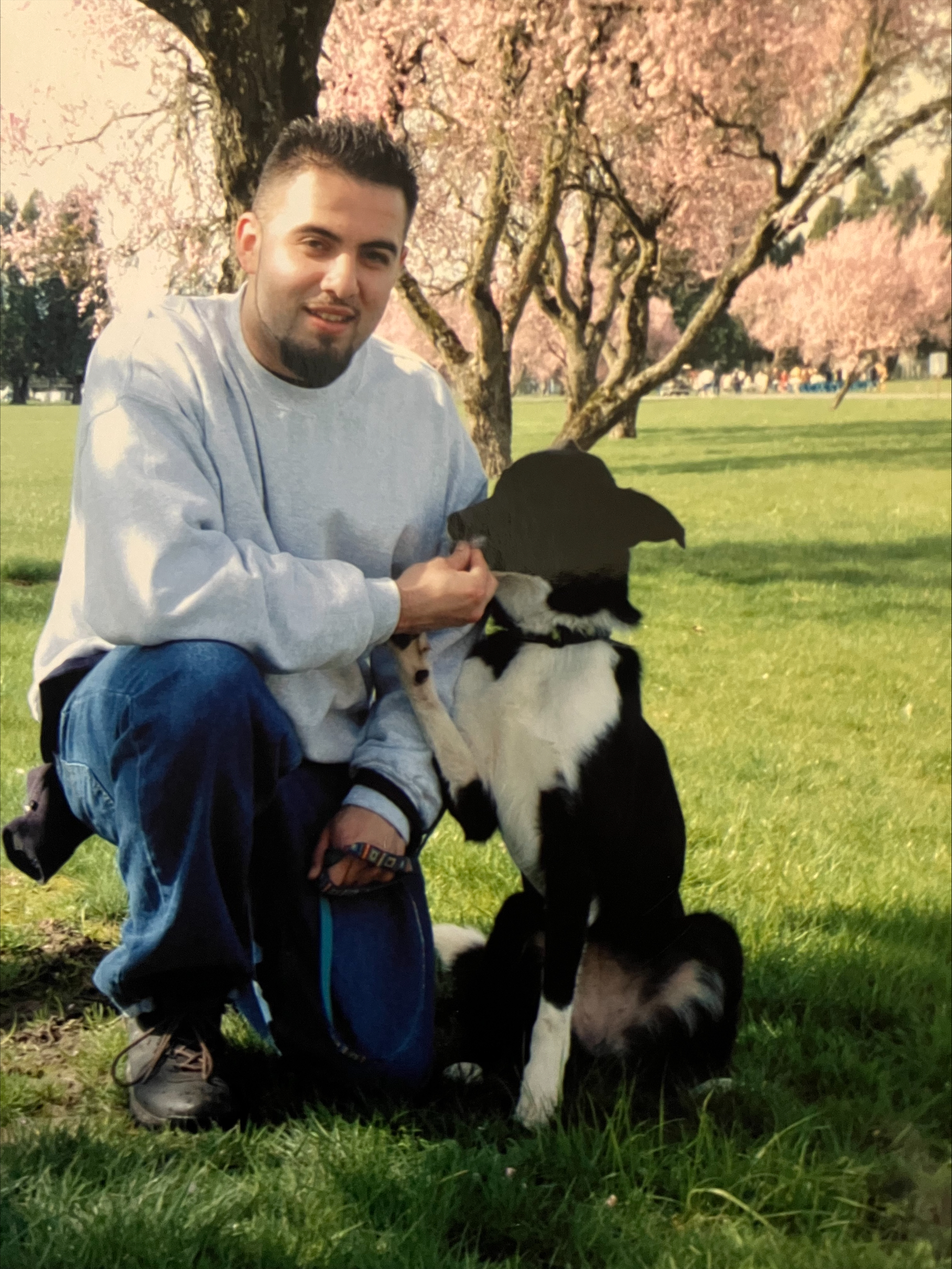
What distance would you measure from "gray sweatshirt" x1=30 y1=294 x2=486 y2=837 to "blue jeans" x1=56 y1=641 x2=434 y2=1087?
3.4 inches

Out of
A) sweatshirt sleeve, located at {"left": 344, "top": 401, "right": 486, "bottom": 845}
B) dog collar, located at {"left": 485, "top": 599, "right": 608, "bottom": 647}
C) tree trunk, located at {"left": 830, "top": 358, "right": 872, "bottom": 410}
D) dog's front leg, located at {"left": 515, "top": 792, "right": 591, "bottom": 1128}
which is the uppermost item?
tree trunk, located at {"left": 830, "top": 358, "right": 872, "bottom": 410}

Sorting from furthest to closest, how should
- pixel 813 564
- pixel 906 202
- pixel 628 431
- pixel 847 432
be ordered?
pixel 847 432
pixel 628 431
pixel 813 564
pixel 906 202

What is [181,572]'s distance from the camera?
6.67ft

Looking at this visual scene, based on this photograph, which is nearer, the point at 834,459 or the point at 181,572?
the point at 181,572

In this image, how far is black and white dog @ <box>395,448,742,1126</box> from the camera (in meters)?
2.18

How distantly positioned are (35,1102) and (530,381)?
220 inches

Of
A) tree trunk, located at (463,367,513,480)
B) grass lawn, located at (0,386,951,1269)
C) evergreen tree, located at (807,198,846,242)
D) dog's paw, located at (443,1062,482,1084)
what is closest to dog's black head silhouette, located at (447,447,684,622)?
grass lawn, located at (0,386,951,1269)

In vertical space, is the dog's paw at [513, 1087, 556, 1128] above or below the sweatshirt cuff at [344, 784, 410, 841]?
below

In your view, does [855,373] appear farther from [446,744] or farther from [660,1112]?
[660,1112]

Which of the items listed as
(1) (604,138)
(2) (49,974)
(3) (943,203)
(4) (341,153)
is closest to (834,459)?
(3) (943,203)

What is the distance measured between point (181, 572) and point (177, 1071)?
3.09 feet

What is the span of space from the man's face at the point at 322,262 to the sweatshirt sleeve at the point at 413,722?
350mm

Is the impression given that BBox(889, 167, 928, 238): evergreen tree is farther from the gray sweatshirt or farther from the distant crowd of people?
the gray sweatshirt

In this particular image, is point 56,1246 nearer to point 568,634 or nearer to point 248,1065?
point 248,1065
